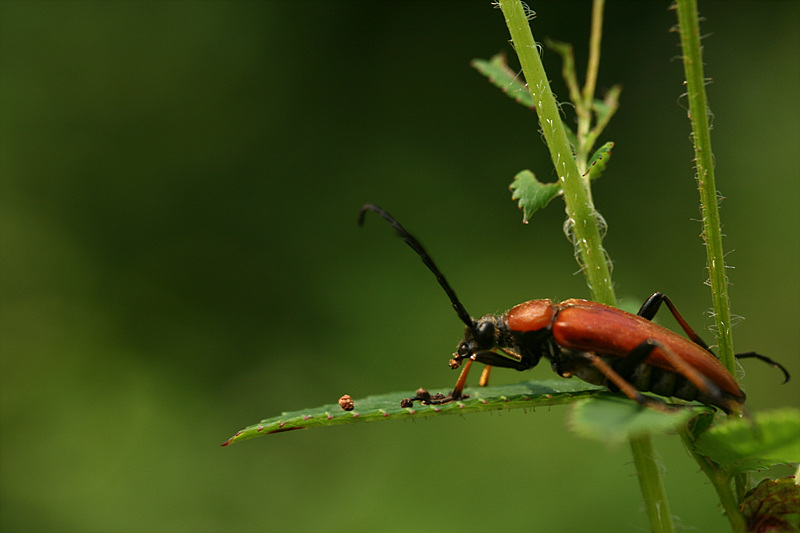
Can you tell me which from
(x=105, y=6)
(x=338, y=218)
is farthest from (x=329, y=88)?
(x=105, y=6)

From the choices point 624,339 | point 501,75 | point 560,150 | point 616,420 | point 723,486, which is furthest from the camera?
point 501,75

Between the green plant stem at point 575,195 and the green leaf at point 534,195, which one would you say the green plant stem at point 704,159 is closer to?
the green plant stem at point 575,195

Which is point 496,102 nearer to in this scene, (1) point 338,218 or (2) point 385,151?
(2) point 385,151

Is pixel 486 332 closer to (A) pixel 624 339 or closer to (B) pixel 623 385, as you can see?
(A) pixel 624 339

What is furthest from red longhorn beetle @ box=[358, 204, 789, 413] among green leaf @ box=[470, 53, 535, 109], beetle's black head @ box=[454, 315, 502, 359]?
green leaf @ box=[470, 53, 535, 109]

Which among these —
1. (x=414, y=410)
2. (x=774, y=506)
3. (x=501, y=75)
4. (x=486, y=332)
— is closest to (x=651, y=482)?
(x=774, y=506)

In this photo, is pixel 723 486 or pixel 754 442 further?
pixel 723 486
